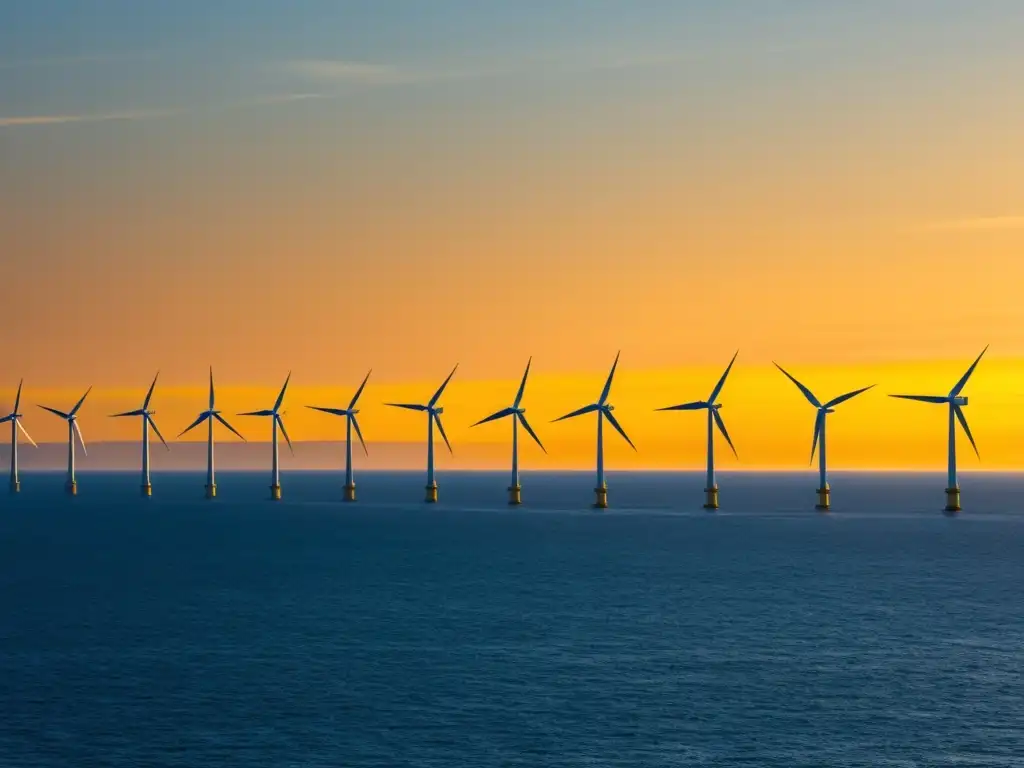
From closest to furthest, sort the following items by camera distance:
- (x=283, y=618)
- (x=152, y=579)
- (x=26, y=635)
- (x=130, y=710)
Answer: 1. (x=130, y=710)
2. (x=26, y=635)
3. (x=283, y=618)
4. (x=152, y=579)

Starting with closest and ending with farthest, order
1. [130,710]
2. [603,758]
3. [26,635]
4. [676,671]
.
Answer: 1. [603,758]
2. [130,710]
3. [676,671]
4. [26,635]

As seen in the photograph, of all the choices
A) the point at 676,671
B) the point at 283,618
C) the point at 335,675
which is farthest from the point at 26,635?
the point at 676,671

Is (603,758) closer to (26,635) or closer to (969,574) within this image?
(26,635)

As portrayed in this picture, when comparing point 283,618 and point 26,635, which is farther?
point 283,618

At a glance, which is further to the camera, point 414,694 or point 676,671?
point 676,671

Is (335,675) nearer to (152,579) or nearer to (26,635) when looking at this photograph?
(26,635)

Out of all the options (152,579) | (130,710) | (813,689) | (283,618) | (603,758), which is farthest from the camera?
(152,579)

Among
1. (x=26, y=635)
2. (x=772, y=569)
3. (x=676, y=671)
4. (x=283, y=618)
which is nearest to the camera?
(x=676, y=671)

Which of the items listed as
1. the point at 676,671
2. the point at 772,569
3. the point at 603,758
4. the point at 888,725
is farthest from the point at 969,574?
the point at 603,758

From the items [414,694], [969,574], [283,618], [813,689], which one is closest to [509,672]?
[414,694]
